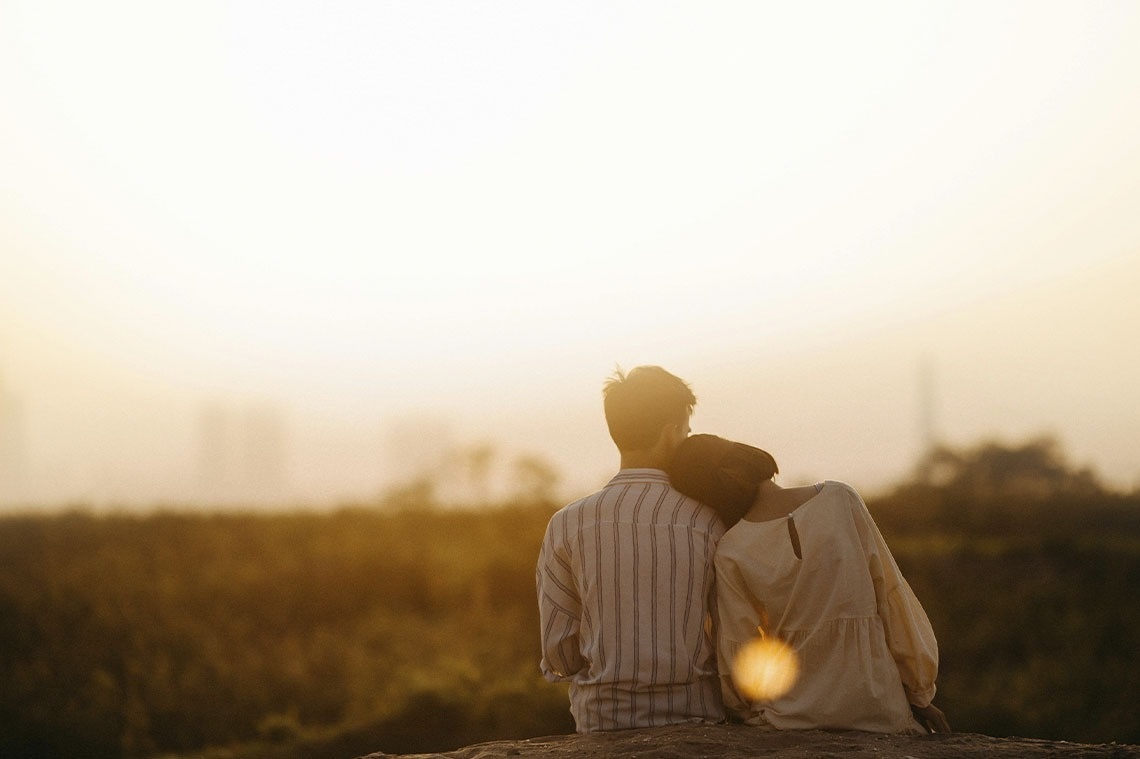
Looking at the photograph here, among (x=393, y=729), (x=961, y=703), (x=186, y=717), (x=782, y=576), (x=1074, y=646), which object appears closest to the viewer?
(x=782, y=576)

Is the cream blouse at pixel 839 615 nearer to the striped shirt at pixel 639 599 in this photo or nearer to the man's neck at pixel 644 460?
the striped shirt at pixel 639 599

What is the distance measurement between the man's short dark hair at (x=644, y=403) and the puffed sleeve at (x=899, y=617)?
821 millimetres

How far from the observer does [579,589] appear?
4668mm

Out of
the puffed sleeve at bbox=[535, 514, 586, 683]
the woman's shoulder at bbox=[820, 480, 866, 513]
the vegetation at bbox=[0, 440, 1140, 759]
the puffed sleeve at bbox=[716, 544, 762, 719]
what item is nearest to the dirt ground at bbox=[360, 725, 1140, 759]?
the puffed sleeve at bbox=[716, 544, 762, 719]

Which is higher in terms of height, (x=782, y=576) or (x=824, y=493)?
(x=824, y=493)

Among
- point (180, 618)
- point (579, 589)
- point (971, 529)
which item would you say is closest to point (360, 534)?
point (180, 618)

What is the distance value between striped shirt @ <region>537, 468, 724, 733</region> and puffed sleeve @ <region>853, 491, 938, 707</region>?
623 mm

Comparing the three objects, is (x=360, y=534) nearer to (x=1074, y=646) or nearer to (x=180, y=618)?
(x=180, y=618)

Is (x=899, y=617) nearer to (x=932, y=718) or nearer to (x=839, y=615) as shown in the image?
(x=839, y=615)

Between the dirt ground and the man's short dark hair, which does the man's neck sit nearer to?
the man's short dark hair

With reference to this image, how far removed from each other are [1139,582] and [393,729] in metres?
11.8

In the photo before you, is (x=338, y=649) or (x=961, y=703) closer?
(x=961, y=703)

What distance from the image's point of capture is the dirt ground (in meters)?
3.97

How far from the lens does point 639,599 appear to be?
4500 millimetres
